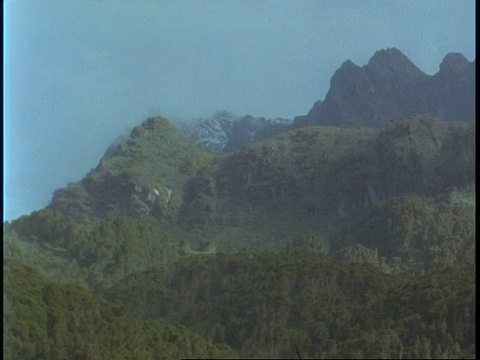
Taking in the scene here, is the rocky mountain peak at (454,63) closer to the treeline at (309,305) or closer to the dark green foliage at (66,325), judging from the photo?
the treeline at (309,305)

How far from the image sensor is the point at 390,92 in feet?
11.0

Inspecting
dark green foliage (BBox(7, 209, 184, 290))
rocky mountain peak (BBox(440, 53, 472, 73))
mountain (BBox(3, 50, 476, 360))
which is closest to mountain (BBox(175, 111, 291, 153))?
mountain (BBox(3, 50, 476, 360))

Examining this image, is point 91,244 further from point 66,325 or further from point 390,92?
point 390,92

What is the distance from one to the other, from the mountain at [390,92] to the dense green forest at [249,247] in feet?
0.24

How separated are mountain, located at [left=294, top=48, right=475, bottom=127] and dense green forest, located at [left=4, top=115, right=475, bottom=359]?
7 cm

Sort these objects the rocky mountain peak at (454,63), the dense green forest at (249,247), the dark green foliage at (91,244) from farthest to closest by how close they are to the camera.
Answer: the dark green foliage at (91,244)
the rocky mountain peak at (454,63)
the dense green forest at (249,247)

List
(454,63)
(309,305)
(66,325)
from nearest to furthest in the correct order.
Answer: (309,305), (454,63), (66,325)

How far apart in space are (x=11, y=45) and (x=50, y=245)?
1.01 metres

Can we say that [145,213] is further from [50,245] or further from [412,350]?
[412,350]

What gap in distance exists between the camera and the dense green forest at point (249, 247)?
310cm

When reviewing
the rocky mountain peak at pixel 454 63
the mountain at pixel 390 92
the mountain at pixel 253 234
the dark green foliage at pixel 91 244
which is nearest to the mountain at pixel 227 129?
the mountain at pixel 253 234

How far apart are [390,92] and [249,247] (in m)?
0.98

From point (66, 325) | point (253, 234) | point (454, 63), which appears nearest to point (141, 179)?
point (253, 234)

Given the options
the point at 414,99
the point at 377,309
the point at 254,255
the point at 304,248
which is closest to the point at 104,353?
the point at 254,255
